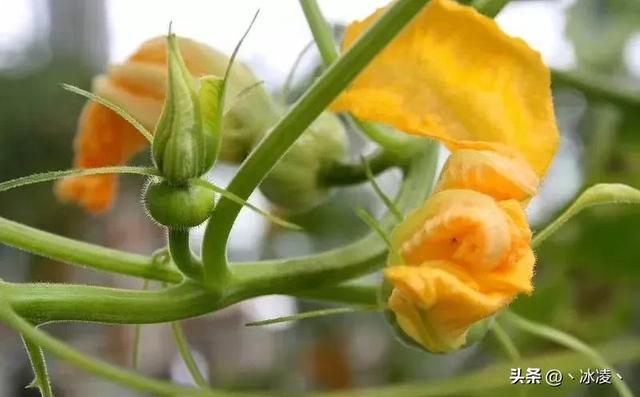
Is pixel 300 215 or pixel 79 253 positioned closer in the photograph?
pixel 79 253

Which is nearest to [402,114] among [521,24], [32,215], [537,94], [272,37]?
[537,94]

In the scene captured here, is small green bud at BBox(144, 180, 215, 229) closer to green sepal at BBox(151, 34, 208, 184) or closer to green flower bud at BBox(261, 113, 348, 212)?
green sepal at BBox(151, 34, 208, 184)

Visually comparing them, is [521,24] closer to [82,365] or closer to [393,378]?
[393,378]

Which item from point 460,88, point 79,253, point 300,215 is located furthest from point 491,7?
point 300,215

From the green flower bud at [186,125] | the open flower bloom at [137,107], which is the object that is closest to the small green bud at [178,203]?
the green flower bud at [186,125]

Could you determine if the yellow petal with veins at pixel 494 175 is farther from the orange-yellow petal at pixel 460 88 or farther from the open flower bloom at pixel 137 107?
the open flower bloom at pixel 137 107

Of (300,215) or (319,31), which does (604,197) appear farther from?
(300,215)
